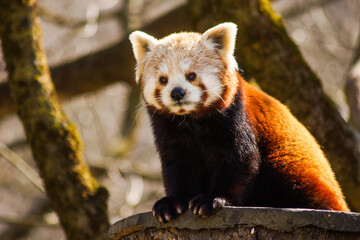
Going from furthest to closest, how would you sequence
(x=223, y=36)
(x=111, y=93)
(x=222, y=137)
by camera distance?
(x=111, y=93)
(x=223, y=36)
(x=222, y=137)

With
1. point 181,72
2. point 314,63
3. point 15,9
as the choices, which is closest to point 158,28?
point 15,9

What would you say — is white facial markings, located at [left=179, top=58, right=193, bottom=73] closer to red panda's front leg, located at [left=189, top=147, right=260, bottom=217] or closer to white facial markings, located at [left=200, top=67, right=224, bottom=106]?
white facial markings, located at [left=200, top=67, right=224, bottom=106]

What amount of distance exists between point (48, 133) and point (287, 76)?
1.92 m

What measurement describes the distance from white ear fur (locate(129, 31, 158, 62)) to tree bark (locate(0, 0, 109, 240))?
3.16 feet

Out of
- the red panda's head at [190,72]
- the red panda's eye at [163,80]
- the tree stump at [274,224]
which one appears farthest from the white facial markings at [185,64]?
the tree stump at [274,224]

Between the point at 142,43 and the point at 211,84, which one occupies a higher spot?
the point at 142,43

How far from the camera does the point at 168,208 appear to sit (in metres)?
2.57

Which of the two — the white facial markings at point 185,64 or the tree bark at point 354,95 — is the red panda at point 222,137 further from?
the tree bark at point 354,95

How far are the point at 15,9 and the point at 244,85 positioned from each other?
2057 millimetres

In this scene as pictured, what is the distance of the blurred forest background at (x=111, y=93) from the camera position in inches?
240

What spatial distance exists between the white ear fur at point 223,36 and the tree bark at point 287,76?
2.42ft

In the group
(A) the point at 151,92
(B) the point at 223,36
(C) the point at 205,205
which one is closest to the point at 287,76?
(B) the point at 223,36

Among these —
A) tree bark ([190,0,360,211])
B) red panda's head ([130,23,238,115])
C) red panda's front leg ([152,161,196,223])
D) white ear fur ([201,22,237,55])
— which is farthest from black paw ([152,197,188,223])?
tree bark ([190,0,360,211])

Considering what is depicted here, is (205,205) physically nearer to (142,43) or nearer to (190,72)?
(190,72)
